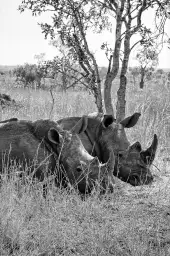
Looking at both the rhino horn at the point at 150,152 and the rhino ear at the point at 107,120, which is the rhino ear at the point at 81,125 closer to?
the rhino ear at the point at 107,120

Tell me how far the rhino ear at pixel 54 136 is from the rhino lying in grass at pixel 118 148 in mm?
518

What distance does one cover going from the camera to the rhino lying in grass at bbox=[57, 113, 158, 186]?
659 cm

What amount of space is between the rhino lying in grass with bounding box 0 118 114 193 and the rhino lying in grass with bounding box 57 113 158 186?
1.64ft

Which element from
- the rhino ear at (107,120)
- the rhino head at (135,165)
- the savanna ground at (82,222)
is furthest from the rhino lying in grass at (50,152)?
the rhino head at (135,165)

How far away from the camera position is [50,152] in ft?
19.7

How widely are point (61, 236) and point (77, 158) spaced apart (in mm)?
1570

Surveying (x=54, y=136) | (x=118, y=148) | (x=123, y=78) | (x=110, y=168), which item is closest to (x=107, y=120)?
(x=118, y=148)

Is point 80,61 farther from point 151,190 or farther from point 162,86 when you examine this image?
point 162,86

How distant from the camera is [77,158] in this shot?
584cm

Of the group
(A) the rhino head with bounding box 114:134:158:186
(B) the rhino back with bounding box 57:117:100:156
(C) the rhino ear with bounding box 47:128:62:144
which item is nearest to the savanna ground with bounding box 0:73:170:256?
(A) the rhino head with bounding box 114:134:158:186

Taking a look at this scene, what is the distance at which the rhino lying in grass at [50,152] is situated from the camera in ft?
18.6

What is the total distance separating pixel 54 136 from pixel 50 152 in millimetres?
212

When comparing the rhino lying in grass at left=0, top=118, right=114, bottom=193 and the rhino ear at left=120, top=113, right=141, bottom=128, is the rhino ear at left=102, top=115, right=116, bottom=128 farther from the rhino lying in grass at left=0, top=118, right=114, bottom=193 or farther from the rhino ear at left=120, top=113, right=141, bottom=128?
the rhino lying in grass at left=0, top=118, right=114, bottom=193

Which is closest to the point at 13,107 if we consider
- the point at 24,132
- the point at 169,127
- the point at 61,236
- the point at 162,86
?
the point at 162,86
